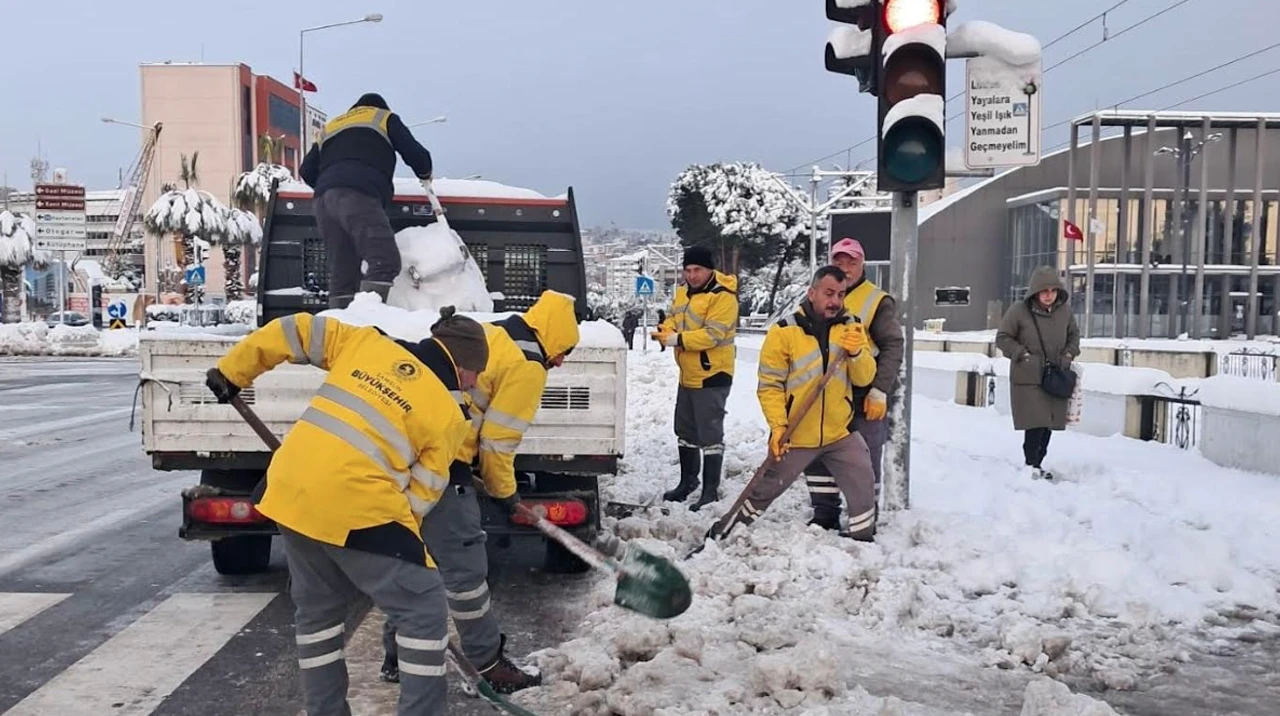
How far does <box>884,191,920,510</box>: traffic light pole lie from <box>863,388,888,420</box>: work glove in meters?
0.37

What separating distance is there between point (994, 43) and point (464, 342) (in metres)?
4.42

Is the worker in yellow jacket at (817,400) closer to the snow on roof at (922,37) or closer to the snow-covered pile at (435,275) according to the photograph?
the snow on roof at (922,37)

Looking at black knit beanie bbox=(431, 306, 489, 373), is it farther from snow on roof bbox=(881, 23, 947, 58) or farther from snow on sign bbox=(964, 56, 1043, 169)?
snow on sign bbox=(964, 56, 1043, 169)

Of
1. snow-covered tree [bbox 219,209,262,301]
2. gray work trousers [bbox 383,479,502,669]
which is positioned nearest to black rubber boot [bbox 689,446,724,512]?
gray work trousers [bbox 383,479,502,669]

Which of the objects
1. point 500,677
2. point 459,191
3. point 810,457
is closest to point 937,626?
point 810,457

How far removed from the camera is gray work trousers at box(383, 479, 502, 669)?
4430 millimetres

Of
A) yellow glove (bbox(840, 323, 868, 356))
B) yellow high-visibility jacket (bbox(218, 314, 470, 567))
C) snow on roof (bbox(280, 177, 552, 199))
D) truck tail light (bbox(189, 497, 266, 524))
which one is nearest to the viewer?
yellow high-visibility jacket (bbox(218, 314, 470, 567))

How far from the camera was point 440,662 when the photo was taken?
361 centimetres

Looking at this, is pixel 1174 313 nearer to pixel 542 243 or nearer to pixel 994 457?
pixel 994 457

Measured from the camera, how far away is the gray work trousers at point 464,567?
443 centimetres

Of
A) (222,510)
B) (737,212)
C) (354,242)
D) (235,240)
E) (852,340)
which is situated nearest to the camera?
(222,510)

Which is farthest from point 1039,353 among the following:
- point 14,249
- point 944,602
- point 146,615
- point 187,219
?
point 14,249

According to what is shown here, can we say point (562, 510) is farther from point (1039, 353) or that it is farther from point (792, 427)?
point (1039, 353)

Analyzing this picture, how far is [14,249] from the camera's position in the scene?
4991 cm
